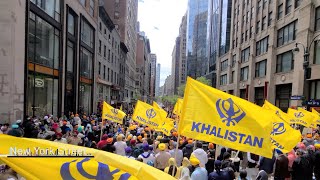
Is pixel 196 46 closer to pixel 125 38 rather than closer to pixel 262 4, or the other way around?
pixel 125 38

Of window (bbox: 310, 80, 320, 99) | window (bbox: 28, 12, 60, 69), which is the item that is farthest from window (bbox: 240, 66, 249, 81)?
window (bbox: 28, 12, 60, 69)

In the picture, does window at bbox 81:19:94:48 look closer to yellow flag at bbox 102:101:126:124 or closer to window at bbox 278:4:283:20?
yellow flag at bbox 102:101:126:124

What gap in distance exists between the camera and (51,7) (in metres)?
21.9

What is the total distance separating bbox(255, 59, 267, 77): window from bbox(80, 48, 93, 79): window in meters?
23.7

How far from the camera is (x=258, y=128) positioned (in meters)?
5.92

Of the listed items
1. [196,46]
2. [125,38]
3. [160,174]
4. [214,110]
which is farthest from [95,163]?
[196,46]

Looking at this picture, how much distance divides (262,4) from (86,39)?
26.7 m

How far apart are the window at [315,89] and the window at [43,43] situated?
23.3m

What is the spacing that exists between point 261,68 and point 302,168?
3621cm

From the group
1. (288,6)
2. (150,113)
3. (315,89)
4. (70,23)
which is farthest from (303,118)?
(288,6)

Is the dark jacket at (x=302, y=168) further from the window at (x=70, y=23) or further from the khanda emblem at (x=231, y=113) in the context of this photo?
the window at (x=70, y=23)

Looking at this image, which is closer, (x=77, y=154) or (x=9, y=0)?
(x=77, y=154)

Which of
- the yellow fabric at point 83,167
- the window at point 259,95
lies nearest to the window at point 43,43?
the yellow fabric at point 83,167

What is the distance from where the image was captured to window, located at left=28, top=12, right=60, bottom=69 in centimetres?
1880
